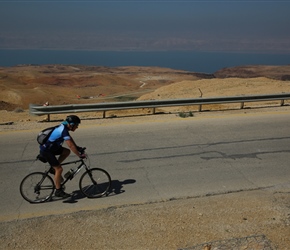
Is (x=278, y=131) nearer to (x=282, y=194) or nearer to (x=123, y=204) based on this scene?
(x=282, y=194)

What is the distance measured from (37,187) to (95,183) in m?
1.12

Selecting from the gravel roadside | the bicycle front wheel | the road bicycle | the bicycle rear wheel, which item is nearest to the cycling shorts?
the road bicycle

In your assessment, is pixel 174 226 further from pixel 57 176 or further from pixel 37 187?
pixel 37 187

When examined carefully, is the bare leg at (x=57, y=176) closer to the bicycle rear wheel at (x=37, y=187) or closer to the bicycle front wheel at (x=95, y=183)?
the bicycle rear wheel at (x=37, y=187)

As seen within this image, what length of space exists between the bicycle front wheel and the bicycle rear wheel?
63 centimetres

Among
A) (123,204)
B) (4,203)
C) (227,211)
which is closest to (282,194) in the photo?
(227,211)

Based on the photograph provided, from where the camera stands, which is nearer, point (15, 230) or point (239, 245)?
point (239, 245)

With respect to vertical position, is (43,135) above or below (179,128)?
above

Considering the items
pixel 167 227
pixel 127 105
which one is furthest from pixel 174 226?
pixel 127 105

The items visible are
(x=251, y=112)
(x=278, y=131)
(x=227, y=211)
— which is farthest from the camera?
(x=251, y=112)

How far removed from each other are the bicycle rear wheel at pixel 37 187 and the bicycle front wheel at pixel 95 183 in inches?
24.7

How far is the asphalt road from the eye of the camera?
742 centimetres

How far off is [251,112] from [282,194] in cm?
796

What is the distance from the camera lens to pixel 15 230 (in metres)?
6.17
